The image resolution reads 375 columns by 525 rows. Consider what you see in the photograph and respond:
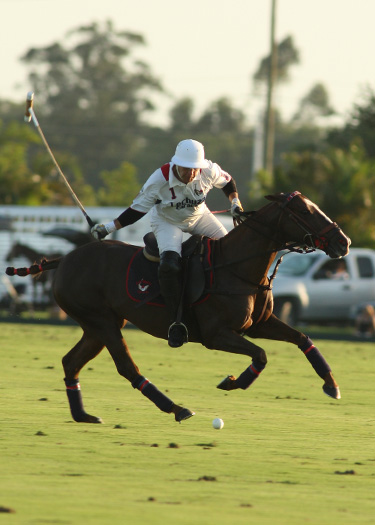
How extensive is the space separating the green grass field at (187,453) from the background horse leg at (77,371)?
16 centimetres

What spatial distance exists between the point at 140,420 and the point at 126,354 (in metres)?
0.60

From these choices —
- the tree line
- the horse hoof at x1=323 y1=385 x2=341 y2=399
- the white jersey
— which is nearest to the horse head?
the white jersey

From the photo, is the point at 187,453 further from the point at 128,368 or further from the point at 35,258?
the point at 35,258

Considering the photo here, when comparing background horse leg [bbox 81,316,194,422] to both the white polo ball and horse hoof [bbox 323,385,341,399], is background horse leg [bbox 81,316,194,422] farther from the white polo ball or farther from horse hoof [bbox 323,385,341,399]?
horse hoof [bbox 323,385,341,399]

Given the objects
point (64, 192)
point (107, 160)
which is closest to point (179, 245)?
point (64, 192)

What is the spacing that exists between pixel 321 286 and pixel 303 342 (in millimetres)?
14384

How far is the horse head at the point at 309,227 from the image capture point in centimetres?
888

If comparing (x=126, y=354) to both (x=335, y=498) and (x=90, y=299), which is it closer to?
(x=90, y=299)

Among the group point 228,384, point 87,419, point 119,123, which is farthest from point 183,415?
point 119,123

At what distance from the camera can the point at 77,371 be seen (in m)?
9.23

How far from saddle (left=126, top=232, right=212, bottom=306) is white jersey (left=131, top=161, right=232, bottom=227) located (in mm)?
223

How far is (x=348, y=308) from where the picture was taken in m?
23.8

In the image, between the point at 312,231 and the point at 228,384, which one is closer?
the point at 312,231

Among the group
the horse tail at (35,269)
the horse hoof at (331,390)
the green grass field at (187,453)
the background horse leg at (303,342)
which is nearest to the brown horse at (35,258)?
the green grass field at (187,453)
